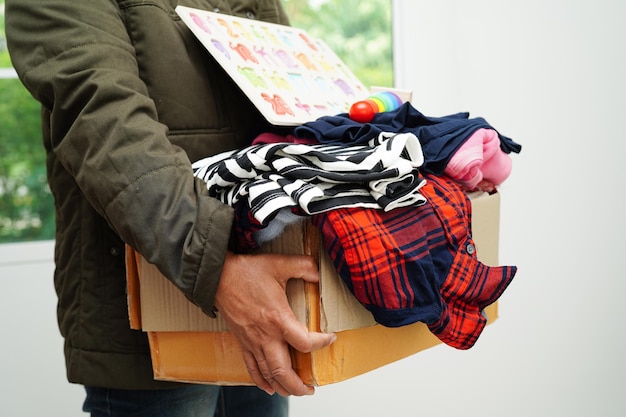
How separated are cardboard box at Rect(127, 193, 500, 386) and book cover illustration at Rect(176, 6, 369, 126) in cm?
20

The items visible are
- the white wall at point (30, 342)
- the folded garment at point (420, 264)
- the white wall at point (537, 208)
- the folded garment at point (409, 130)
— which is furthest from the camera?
the white wall at point (537, 208)

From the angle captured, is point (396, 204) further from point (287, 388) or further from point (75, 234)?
point (75, 234)

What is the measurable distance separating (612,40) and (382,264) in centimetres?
131

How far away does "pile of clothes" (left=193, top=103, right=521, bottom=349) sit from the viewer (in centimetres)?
60

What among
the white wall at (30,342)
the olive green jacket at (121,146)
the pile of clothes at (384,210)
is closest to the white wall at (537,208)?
the white wall at (30,342)

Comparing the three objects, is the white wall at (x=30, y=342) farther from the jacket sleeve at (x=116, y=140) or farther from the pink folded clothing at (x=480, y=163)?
the pink folded clothing at (x=480, y=163)

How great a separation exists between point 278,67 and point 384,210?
12.5 inches

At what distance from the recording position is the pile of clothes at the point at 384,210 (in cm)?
60

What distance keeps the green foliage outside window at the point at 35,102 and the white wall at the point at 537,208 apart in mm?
59

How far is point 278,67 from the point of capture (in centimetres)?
86

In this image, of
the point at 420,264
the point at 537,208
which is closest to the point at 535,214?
the point at 537,208

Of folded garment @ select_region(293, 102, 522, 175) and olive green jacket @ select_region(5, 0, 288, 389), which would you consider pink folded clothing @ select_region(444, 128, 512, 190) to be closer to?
folded garment @ select_region(293, 102, 522, 175)

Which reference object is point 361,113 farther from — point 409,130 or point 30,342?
point 30,342

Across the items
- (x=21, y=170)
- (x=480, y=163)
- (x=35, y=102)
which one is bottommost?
(x=21, y=170)
